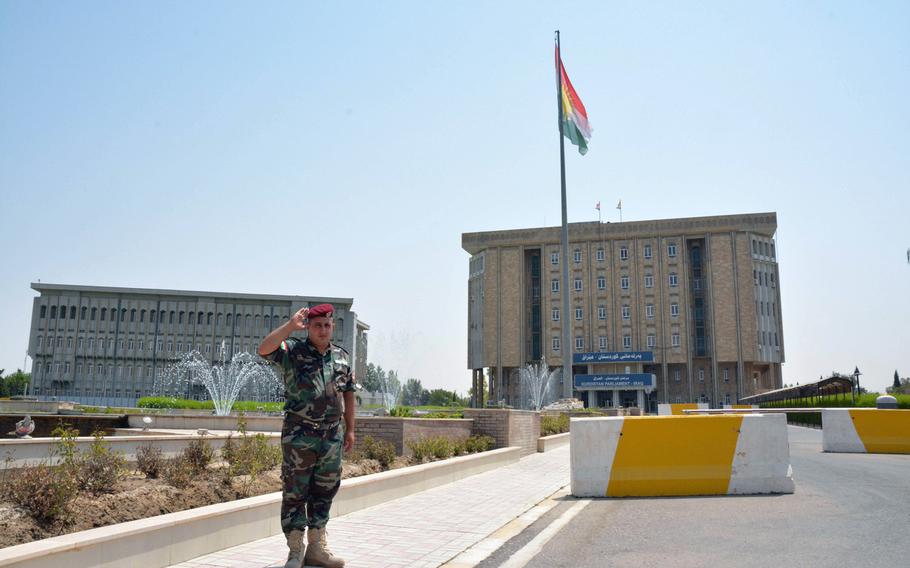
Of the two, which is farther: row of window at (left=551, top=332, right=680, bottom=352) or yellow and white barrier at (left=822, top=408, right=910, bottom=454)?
row of window at (left=551, top=332, right=680, bottom=352)

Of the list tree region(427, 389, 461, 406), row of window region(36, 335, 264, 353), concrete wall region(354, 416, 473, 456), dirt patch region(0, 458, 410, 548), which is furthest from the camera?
tree region(427, 389, 461, 406)

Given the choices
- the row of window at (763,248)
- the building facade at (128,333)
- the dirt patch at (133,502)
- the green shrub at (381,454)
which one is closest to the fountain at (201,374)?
the building facade at (128,333)

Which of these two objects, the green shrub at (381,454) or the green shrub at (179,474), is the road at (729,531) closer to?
the green shrub at (381,454)

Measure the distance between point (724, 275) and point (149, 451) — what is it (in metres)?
77.1

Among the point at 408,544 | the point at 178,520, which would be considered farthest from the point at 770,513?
the point at 178,520

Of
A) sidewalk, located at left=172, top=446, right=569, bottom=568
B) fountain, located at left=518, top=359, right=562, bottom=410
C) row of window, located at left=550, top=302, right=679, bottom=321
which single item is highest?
row of window, located at left=550, top=302, right=679, bottom=321

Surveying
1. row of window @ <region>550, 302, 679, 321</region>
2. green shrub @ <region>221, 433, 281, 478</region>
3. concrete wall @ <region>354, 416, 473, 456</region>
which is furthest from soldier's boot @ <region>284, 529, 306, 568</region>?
row of window @ <region>550, 302, 679, 321</region>

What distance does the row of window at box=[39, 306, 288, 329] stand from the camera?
310 feet

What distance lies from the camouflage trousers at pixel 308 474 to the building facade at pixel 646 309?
70932mm

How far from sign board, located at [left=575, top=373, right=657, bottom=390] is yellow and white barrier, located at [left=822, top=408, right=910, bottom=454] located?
5853 centimetres

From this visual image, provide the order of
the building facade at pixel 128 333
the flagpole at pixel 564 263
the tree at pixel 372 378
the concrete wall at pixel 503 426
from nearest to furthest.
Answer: the concrete wall at pixel 503 426 → the flagpole at pixel 564 263 → the building facade at pixel 128 333 → the tree at pixel 372 378

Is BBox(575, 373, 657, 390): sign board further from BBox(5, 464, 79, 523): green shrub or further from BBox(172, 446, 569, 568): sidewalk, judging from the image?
BBox(5, 464, 79, 523): green shrub

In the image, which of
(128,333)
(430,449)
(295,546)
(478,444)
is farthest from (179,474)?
(128,333)

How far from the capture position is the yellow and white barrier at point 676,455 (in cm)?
937
